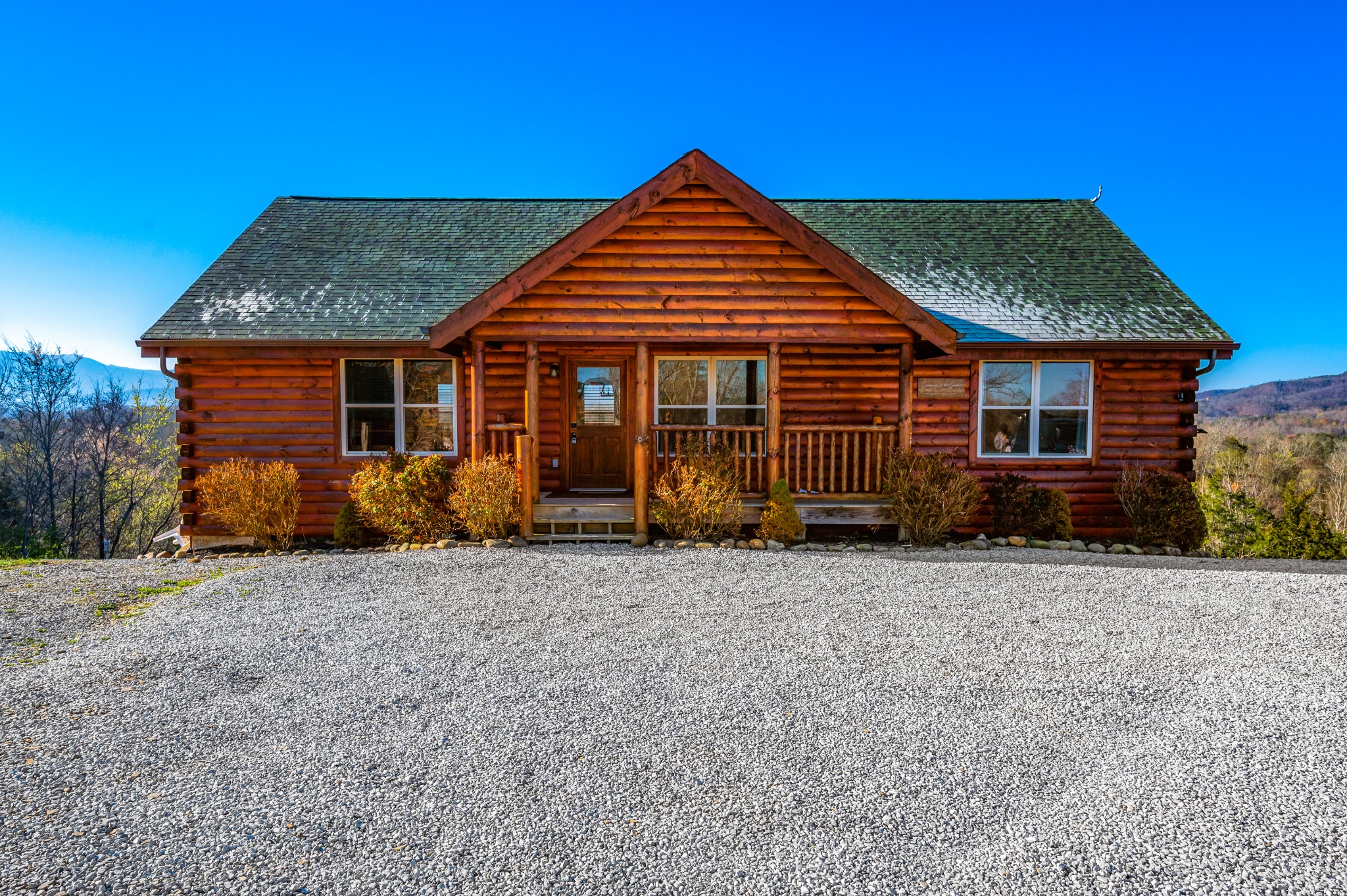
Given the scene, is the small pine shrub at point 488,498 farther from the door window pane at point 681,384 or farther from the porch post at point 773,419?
the porch post at point 773,419

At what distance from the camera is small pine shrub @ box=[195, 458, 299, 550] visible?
34.4 feet

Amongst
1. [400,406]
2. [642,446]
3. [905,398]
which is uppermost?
[905,398]

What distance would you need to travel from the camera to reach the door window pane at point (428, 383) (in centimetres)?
1187

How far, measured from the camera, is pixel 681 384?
12062mm

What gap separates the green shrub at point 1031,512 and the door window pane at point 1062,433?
40.1 inches

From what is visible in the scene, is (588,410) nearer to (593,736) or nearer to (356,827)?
(593,736)

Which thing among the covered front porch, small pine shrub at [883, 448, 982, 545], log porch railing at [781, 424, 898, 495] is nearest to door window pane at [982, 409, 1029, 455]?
Answer: the covered front porch

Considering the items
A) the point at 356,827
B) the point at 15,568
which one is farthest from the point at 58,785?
the point at 15,568

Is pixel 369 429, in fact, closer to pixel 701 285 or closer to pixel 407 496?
pixel 407 496

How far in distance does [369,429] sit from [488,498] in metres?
3.50

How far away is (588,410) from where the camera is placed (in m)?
12.2

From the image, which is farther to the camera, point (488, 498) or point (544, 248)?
point (544, 248)

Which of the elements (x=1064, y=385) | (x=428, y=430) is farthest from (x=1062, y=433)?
(x=428, y=430)

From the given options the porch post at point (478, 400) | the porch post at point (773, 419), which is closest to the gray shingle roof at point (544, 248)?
the porch post at point (478, 400)
